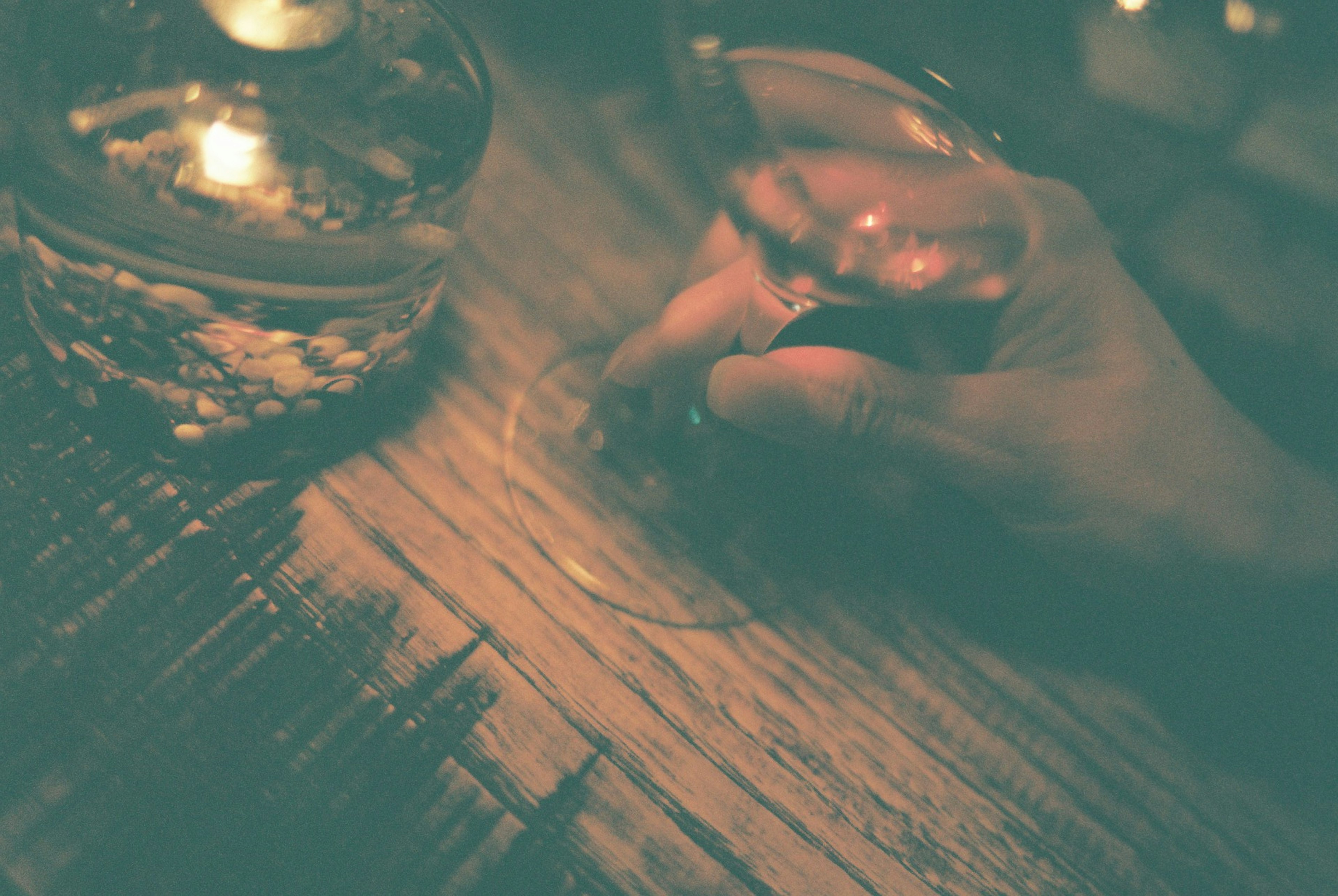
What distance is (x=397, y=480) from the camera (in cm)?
30

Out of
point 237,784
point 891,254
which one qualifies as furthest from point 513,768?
point 891,254

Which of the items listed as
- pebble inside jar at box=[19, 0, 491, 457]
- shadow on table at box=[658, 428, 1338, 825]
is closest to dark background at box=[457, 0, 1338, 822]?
shadow on table at box=[658, 428, 1338, 825]

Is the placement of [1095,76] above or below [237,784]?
above

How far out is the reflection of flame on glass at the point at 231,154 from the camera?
23cm

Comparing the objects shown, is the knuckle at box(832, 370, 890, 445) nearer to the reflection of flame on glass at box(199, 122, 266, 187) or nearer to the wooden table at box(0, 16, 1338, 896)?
the wooden table at box(0, 16, 1338, 896)

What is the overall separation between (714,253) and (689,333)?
2.7 inches

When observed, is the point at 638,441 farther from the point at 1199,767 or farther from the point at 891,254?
the point at 1199,767

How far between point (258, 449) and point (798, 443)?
0.20 metres

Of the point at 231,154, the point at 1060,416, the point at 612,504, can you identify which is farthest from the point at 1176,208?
the point at 231,154

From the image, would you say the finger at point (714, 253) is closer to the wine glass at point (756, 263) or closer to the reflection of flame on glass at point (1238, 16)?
the wine glass at point (756, 263)

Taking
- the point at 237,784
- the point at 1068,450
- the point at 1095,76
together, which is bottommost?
the point at 237,784

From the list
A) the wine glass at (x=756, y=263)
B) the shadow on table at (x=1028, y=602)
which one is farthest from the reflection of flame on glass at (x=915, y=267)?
the shadow on table at (x=1028, y=602)

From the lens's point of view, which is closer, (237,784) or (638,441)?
(237,784)

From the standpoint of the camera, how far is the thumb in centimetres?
29
